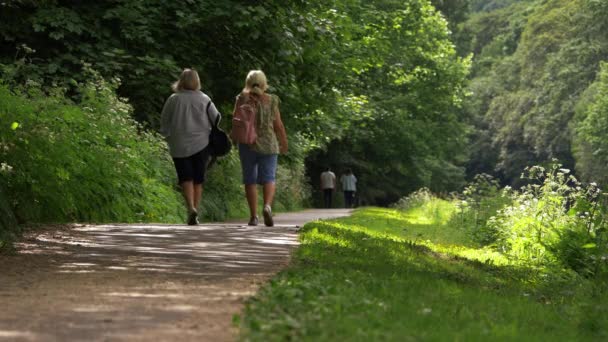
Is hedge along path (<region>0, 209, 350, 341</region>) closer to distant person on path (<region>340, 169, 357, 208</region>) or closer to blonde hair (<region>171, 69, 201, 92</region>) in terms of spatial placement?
blonde hair (<region>171, 69, 201, 92</region>)

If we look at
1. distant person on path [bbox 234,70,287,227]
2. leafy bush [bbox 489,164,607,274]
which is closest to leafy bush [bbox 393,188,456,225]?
leafy bush [bbox 489,164,607,274]

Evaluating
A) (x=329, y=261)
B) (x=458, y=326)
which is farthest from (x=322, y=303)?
(x=329, y=261)

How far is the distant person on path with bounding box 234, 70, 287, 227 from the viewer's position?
14.0m

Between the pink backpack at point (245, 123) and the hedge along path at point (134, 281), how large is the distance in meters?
1.39

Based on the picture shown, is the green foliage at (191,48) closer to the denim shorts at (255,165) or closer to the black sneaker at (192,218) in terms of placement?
the black sneaker at (192,218)

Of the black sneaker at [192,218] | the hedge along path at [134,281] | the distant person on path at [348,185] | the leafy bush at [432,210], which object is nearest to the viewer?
the hedge along path at [134,281]

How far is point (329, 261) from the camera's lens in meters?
9.88

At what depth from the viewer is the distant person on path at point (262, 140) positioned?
14.0m

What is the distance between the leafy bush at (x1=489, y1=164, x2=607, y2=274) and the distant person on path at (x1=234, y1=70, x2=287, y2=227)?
3.28m

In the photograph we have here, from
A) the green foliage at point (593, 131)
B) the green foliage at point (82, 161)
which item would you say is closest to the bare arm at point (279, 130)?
the green foliage at point (82, 161)

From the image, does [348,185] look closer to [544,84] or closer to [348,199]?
[348,199]

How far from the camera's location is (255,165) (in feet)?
47.0

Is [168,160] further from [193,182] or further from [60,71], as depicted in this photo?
[193,182]

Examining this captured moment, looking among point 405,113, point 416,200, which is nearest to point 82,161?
point 416,200
